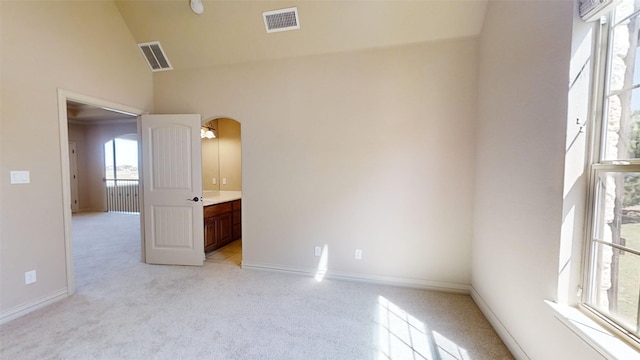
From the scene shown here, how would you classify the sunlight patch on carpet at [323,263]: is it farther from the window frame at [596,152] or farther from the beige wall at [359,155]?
→ the window frame at [596,152]

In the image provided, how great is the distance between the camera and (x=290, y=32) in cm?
301

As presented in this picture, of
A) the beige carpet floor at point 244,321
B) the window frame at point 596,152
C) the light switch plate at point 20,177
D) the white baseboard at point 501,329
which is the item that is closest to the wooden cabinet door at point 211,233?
the beige carpet floor at point 244,321

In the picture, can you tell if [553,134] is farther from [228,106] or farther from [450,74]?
[228,106]

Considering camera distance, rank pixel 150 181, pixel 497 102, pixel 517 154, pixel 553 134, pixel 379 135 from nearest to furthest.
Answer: pixel 553 134, pixel 517 154, pixel 497 102, pixel 379 135, pixel 150 181

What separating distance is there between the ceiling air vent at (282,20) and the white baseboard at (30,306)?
3632mm

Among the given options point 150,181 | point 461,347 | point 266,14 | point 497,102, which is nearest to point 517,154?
point 497,102

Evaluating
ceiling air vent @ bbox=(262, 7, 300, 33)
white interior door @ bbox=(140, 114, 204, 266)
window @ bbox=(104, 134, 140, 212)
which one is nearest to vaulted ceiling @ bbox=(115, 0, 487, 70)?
ceiling air vent @ bbox=(262, 7, 300, 33)

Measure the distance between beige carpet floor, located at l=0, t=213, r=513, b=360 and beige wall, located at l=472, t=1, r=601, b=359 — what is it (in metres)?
0.45

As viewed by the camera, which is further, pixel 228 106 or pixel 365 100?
pixel 228 106

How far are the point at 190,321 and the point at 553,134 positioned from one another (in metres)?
3.09

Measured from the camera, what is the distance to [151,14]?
311 centimetres

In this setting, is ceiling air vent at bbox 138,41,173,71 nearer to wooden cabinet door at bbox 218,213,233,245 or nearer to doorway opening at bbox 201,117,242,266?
doorway opening at bbox 201,117,242,266

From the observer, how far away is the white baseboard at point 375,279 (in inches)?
114

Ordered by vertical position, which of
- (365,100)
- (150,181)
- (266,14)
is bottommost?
(150,181)
